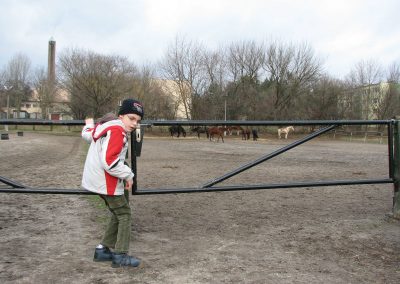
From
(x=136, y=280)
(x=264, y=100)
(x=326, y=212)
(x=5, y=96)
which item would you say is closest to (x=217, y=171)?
(x=326, y=212)

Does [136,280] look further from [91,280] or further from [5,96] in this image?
[5,96]

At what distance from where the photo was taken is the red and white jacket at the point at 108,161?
3143mm

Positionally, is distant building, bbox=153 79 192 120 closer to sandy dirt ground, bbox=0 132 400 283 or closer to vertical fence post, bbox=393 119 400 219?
sandy dirt ground, bbox=0 132 400 283

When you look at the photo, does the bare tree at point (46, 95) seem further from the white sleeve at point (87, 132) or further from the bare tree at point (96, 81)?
the white sleeve at point (87, 132)

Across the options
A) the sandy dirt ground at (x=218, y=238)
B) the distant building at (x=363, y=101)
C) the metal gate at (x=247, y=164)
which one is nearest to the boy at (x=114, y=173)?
the sandy dirt ground at (x=218, y=238)

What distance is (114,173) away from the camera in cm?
317

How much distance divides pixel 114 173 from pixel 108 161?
0.36 ft

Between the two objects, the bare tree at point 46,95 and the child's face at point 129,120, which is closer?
the child's face at point 129,120

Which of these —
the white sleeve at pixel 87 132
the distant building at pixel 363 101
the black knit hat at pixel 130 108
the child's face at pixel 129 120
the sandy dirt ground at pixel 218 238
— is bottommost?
the sandy dirt ground at pixel 218 238

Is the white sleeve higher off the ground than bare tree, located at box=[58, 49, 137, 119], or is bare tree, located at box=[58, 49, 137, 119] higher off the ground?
bare tree, located at box=[58, 49, 137, 119]

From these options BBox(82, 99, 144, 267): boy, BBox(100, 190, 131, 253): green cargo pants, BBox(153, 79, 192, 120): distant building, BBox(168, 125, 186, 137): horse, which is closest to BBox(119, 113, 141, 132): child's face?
BBox(82, 99, 144, 267): boy

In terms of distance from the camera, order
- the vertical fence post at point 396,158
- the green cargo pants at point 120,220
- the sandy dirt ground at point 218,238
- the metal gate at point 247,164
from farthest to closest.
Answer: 1. the vertical fence post at point 396,158
2. the metal gate at point 247,164
3. the green cargo pants at point 120,220
4. the sandy dirt ground at point 218,238

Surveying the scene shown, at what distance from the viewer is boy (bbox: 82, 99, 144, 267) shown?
3.16 m

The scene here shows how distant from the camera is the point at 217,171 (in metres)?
9.98
